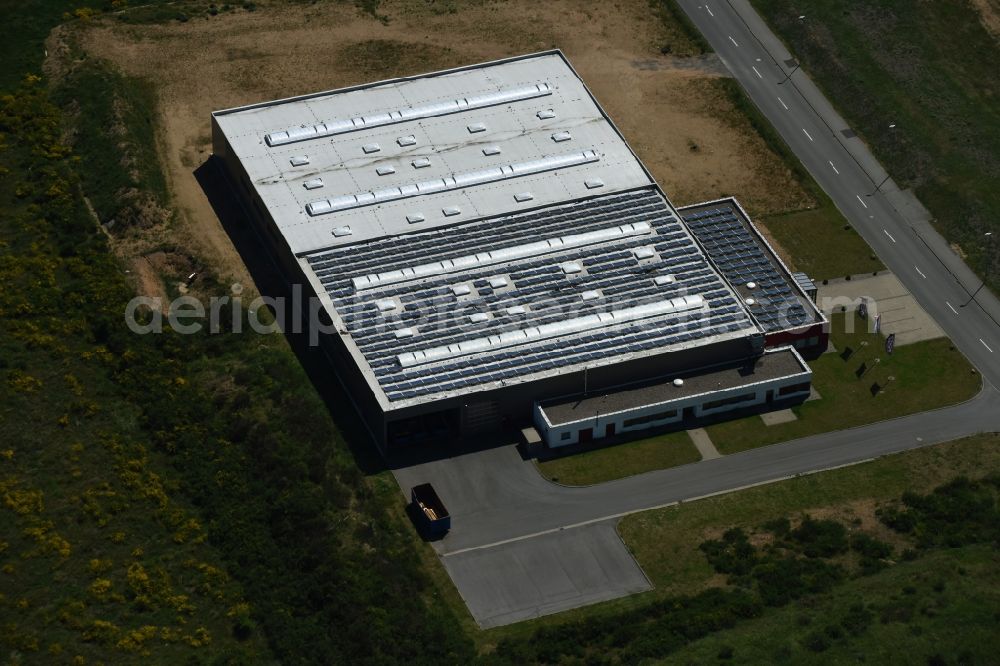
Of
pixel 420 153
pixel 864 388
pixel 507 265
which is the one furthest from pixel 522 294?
pixel 864 388

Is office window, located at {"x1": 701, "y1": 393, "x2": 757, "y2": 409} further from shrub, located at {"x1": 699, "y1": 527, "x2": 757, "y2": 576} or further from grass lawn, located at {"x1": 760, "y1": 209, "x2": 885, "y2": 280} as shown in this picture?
grass lawn, located at {"x1": 760, "y1": 209, "x2": 885, "y2": 280}

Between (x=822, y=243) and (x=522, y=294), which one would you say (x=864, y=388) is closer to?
(x=822, y=243)

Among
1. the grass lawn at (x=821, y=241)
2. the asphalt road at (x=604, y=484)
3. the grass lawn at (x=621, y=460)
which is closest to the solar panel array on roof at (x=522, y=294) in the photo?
the asphalt road at (x=604, y=484)

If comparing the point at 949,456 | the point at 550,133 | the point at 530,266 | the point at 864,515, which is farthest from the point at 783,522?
the point at 550,133

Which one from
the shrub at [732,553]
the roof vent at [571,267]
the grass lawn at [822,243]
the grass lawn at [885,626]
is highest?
the roof vent at [571,267]

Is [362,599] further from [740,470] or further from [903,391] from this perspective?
[903,391]

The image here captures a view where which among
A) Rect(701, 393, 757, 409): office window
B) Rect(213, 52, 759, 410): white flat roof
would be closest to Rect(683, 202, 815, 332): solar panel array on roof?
Rect(213, 52, 759, 410): white flat roof

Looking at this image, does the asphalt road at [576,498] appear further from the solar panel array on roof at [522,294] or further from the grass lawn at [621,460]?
the solar panel array on roof at [522,294]
